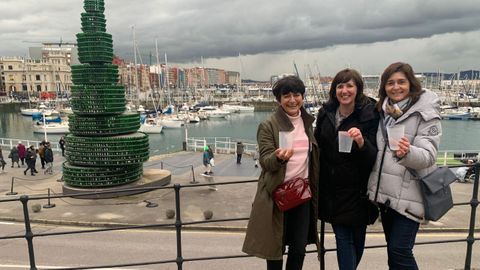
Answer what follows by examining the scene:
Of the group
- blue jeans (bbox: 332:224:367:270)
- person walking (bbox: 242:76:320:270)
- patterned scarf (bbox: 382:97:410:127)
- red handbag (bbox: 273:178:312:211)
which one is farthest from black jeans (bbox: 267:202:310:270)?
patterned scarf (bbox: 382:97:410:127)

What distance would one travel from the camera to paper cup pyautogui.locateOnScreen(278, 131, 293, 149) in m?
2.66

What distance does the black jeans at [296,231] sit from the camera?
298 centimetres

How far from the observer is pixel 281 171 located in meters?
2.77

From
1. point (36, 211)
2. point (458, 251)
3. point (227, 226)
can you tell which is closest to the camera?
point (458, 251)

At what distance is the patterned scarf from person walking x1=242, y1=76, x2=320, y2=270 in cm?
58

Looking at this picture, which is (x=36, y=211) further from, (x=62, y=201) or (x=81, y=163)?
(x=81, y=163)

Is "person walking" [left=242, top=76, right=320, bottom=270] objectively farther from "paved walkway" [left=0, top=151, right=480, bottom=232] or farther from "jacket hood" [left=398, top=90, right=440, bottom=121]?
"paved walkway" [left=0, top=151, right=480, bottom=232]

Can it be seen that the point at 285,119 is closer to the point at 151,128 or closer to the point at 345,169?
the point at 345,169

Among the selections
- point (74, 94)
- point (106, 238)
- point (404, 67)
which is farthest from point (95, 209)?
point (404, 67)

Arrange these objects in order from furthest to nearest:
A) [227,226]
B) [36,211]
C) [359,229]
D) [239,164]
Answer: [239,164] < [36,211] < [227,226] < [359,229]

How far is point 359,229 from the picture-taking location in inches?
121

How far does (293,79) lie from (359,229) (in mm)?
1412

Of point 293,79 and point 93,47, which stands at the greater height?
point 93,47

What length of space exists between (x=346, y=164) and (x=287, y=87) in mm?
789
